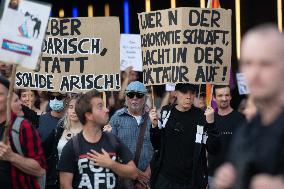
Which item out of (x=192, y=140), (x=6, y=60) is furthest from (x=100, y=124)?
(x=192, y=140)

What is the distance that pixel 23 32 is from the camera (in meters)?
7.14

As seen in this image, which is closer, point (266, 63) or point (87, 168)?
point (266, 63)

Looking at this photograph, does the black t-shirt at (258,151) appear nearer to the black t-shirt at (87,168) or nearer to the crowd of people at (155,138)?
the crowd of people at (155,138)

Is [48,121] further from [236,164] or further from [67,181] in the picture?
[236,164]

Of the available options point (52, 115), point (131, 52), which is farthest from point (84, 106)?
point (131, 52)

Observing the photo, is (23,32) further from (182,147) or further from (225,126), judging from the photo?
(225,126)

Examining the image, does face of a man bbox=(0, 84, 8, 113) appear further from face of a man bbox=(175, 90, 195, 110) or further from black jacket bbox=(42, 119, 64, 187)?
face of a man bbox=(175, 90, 195, 110)

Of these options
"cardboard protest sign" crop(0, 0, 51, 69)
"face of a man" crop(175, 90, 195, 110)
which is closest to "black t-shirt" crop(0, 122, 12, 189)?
"cardboard protest sign" crop(0, 0, 51, 69)

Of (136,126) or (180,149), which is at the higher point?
(136,126)

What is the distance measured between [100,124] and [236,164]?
3326 millimetres

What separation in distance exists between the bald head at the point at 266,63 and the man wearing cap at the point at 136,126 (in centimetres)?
543

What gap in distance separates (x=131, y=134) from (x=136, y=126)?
13 cm

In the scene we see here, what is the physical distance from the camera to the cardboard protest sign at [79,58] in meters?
10.0

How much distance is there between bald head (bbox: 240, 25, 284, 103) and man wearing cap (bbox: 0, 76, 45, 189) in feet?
10.2
